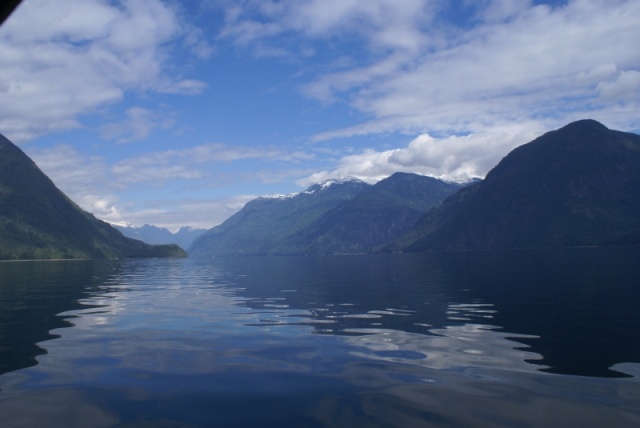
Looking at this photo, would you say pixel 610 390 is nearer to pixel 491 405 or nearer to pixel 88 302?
pixel 491 405

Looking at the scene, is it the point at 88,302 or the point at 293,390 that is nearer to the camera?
the point at 293,390

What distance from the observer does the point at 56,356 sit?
72.2 feet

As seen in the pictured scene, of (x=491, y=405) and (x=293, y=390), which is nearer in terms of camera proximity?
(x=491, y=405)

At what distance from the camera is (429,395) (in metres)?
15.8

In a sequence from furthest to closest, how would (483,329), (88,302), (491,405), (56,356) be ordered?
(88,302) < (483,329) < (56,356) < (491,405)

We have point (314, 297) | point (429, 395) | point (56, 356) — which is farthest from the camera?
point (314, 297)

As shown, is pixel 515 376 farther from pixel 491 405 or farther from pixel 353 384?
pixel 353 384

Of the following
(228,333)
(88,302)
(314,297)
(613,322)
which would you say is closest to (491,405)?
(228,333)

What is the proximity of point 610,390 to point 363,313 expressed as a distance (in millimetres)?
21812

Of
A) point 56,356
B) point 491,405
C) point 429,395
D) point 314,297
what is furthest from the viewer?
point 314,297

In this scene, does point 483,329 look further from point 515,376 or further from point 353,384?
point 353,384

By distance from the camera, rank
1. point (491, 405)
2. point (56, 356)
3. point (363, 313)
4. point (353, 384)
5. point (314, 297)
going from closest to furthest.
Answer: point (491, 405) < point (353, 384) < point (56, 356) < point (363, 313) < point (314, 297)

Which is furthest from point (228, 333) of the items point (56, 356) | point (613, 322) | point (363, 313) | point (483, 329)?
point (613, 322)

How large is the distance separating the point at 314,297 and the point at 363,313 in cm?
1442
